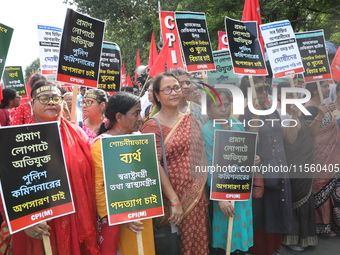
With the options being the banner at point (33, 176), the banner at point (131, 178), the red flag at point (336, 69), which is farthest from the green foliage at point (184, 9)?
the banner at point (33, 176)

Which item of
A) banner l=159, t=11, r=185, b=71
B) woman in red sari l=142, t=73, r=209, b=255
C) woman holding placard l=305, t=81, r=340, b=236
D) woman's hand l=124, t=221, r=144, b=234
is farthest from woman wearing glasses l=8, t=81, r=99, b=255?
banner l=159, t=11, r=185, b=71

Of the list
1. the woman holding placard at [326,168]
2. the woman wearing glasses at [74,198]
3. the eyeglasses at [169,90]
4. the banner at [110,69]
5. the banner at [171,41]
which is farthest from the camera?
the banner at [171,41]

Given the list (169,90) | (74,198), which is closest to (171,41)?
(169,90)

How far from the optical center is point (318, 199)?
4.06m

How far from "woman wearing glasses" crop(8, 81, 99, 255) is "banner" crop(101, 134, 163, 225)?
0.59 feet

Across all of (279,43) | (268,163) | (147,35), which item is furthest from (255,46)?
(147,35)

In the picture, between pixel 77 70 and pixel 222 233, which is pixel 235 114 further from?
pixel 77 70

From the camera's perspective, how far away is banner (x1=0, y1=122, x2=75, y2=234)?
1.88 meters

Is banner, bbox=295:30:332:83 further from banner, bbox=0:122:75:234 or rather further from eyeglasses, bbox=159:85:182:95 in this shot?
banner, bbox=0:122:75:234

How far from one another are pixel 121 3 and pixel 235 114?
16149 millimetres

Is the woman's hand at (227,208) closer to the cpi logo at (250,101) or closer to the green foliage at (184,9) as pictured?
the cpi logo at (250,101)

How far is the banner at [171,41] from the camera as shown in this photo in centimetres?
488

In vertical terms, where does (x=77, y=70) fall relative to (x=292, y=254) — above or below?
above

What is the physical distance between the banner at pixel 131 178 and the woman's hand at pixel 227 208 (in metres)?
0.65
